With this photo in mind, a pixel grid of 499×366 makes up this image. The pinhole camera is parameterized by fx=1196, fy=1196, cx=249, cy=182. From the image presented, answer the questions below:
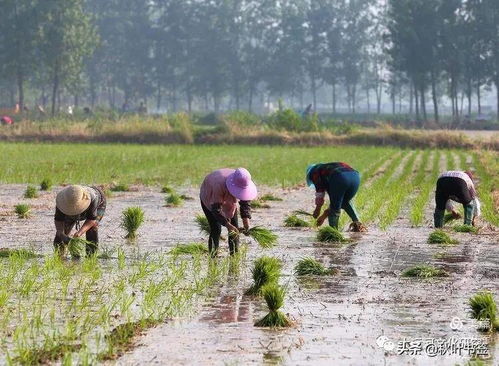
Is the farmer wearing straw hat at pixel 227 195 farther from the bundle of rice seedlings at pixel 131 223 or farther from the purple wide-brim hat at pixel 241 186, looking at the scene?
the bundle of rice seedlings at pixel 131 223

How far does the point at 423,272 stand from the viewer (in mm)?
11070

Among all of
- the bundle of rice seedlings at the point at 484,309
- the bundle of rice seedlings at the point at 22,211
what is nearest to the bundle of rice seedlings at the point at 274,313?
the bundle of rice seedlings at the point at 484,309

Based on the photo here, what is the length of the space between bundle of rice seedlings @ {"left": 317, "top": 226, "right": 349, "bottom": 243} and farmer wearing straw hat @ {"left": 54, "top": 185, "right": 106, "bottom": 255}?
316 cm

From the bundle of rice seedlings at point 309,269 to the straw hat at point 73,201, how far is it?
6.84ft

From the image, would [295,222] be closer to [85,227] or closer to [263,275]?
[85,227]

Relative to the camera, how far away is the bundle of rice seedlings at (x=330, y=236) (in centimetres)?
1401

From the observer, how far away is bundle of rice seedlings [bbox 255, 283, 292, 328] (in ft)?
27.7

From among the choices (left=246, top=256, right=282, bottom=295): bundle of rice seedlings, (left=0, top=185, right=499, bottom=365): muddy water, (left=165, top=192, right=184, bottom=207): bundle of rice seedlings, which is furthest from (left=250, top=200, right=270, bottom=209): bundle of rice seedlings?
(left=246, top=256, right=282, bottom=295): bundle of rice seedlings

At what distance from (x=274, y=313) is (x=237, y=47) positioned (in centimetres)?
8632

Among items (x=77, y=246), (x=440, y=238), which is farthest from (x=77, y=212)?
(x=440, y=238)

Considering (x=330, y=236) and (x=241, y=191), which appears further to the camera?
(x=330, y=236)

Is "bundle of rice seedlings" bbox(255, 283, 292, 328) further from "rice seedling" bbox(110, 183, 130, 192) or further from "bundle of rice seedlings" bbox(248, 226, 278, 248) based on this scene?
"rice seedling" bbox(110, 183, 130, 192)

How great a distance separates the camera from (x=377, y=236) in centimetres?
1482

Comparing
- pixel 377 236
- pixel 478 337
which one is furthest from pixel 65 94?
pixel 478 337
